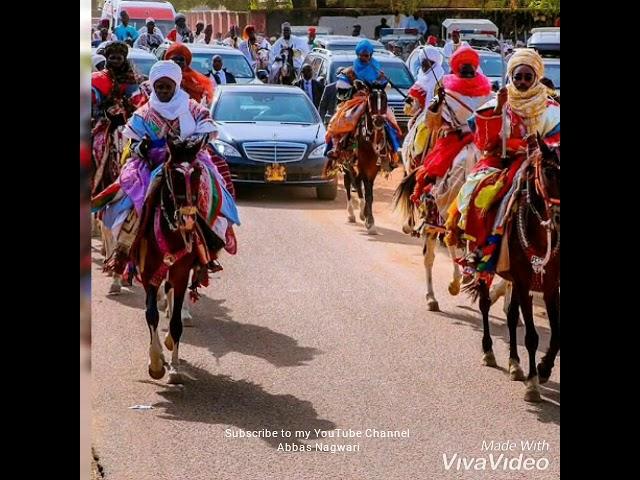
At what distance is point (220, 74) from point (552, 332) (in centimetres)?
844

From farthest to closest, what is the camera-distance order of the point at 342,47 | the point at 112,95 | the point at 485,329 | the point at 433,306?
1. the point at 342,47
2. the point at 112,95
3. the point at 433,306
4. the point at 485,329

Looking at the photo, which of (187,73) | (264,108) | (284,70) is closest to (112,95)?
(187,73)

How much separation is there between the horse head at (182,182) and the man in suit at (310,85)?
27.8 ft

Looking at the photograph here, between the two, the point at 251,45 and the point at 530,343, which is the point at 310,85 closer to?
the point at 251,45

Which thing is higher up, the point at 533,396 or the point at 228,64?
the point at 228,64

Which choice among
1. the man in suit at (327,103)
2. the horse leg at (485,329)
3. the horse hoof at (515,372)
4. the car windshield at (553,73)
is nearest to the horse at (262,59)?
the man in suit at (327,103)

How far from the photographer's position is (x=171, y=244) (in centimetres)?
915

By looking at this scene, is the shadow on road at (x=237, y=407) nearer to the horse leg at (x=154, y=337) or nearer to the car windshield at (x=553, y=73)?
the horse leg at (x=154, y=337)

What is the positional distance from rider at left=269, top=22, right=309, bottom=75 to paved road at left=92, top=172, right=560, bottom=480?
A: 7.13ft

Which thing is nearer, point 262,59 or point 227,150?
point 262,59

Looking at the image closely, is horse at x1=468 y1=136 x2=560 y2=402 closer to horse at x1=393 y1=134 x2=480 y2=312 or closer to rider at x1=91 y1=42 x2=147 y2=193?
horse at x1=393 y1=134 x2=480 y2=312

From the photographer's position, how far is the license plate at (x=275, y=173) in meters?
16.5

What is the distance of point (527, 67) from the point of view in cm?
929
